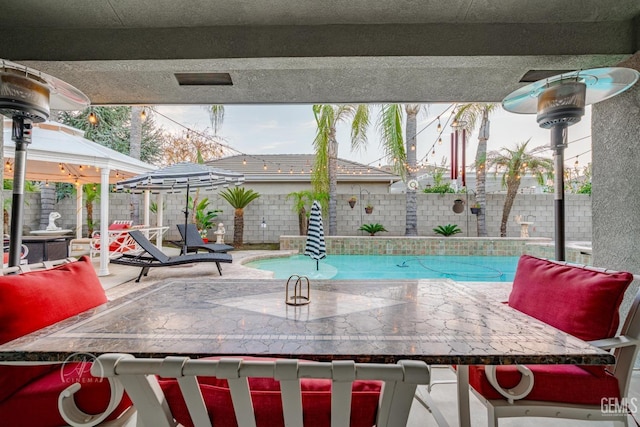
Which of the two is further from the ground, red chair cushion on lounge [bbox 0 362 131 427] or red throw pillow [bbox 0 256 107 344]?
red throw pillow [bbox 0 256 107 344]

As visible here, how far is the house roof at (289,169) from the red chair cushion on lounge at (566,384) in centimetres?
988

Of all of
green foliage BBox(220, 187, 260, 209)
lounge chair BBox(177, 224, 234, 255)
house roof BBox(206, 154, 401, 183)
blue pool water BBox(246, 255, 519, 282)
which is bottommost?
blue pool water BBox(246, 255, 519, 282)

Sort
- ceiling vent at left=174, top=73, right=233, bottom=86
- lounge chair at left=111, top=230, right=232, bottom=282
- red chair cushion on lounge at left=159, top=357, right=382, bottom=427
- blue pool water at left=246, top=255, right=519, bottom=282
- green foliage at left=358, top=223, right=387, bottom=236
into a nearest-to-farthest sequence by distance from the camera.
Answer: red chair cushion on lounge at left=159, top=357, right=382, bottom=427, ceiling vent at left=174, top=73, right=233, bottom=86, lounge chair at left=111, top=230, right=232, bottom=282, blue pool water at left=246, top=255, right=519, bottom=282, green foliage at left=358, top=223, right=387, bottom=236

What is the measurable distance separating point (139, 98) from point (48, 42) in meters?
1.06

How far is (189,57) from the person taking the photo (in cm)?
283

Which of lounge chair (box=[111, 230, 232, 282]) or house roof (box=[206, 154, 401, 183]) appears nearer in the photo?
lounge chair (box=[111, 230, 232, 282])

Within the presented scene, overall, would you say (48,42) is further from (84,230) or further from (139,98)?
(84,230)

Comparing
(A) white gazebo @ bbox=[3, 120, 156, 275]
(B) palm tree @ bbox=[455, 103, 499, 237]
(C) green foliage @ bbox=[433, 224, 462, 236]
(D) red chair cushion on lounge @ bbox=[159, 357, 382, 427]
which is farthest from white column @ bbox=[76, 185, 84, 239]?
(B) palm tree @ bbox=[455, 103, 499, 237]

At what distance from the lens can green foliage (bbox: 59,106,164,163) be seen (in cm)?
1655

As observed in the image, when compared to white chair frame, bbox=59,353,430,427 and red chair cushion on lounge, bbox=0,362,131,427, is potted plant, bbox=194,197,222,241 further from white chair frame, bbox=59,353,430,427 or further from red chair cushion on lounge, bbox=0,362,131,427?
white chair frame, bbox=59,353,430,427

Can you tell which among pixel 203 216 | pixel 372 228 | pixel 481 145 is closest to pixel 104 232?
pixel 203 216

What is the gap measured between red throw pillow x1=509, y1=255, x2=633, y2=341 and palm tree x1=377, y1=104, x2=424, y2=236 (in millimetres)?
7639

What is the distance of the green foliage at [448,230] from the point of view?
36.3 feet

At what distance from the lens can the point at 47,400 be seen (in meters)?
1.40
